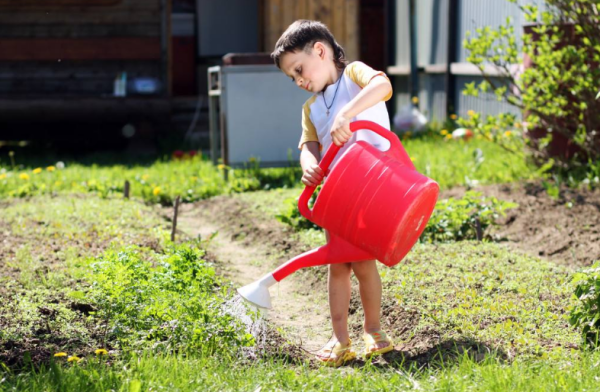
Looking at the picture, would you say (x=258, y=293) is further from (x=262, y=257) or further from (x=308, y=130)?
(x=262, y=257)

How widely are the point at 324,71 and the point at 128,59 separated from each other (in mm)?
7926

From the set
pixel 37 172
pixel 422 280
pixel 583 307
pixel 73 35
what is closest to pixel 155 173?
pixel 37 172

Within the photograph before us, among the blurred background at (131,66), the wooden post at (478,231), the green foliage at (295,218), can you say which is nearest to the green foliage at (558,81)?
the wooden post at (478,231)

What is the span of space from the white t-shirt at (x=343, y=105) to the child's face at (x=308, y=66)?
0.23 feet

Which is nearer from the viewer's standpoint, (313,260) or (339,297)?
(313,260)

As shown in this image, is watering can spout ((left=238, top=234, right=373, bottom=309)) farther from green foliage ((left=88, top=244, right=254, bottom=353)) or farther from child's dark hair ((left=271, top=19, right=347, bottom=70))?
child's dark hair ((left=271, top=19, right=347, bottom=70))

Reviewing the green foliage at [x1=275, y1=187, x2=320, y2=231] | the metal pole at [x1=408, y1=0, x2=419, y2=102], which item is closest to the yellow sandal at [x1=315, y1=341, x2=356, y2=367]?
the green foliage at [x1=275, y1=187, x2=320, y2=231]

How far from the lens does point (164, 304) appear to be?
321 centimetres

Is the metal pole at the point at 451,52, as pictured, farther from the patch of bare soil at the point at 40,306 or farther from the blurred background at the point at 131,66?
the patch of bare soil at the point at 40,306

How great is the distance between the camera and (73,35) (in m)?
10.6

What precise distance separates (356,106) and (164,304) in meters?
1.03

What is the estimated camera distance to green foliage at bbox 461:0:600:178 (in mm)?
5914

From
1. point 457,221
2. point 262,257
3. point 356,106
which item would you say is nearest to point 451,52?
point 457,221

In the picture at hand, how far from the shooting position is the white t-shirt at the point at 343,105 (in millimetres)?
3254
